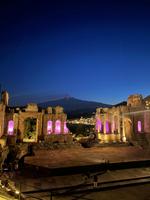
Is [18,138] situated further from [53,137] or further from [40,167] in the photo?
[40,167]

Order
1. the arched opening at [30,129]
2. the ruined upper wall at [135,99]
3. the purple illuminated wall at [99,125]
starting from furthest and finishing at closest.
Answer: the purple illuminated wall at [99,125] → the ruined upper wall at [135,99] → the arched opening at [30,129]

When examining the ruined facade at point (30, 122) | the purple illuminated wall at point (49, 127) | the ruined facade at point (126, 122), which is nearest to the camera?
the ruined facade at point (30, 122)

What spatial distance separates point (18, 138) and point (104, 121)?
1604 centimetres

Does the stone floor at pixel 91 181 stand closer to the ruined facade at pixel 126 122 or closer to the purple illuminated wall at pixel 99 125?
the ruined facade at pixel 126 122

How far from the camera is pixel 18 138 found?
31594mm

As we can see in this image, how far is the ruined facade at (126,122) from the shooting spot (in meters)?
31.4

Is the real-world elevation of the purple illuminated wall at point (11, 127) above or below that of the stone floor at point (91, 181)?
above

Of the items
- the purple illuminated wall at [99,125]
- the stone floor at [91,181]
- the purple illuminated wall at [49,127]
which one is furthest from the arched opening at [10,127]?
the stone floor at [91,181]

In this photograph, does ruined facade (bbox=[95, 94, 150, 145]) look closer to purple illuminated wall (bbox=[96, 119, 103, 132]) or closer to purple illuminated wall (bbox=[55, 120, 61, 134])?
purple illuminated wall (bbox=[96, 119, 103, 132])

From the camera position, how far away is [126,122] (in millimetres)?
35719

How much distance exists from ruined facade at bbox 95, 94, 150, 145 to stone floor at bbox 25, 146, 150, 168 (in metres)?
6.13

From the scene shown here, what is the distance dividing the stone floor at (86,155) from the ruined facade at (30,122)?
1103 cm

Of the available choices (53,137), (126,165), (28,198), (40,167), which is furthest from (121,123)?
(28,198)

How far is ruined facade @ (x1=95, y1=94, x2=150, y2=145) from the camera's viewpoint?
31.4 metres
